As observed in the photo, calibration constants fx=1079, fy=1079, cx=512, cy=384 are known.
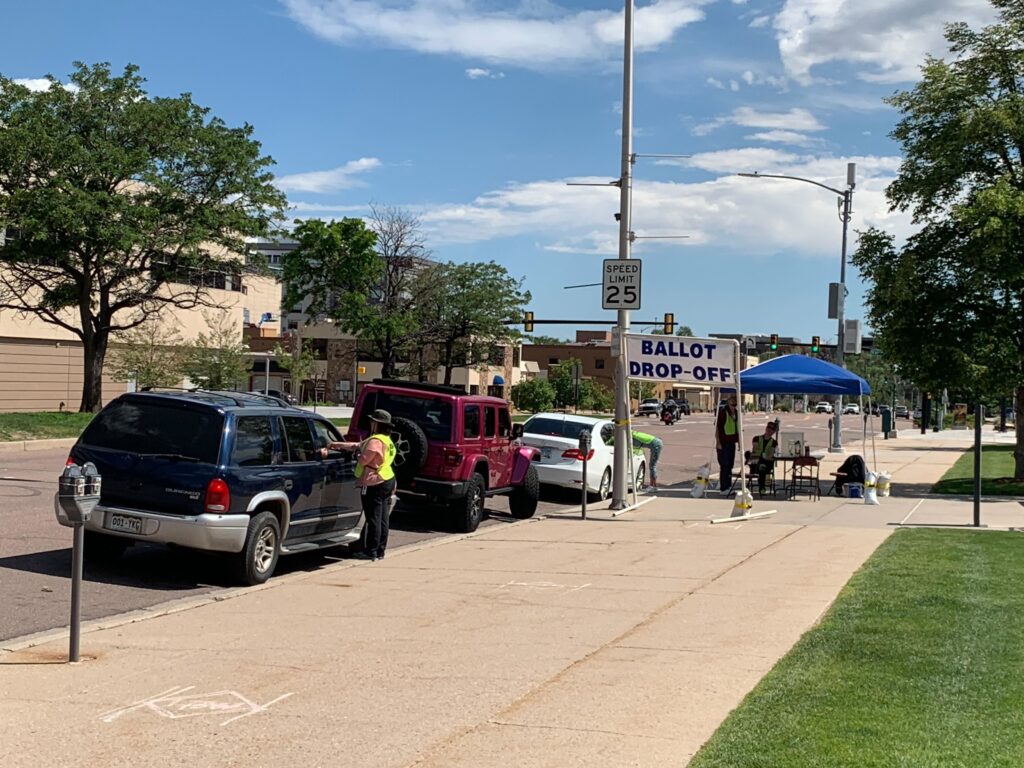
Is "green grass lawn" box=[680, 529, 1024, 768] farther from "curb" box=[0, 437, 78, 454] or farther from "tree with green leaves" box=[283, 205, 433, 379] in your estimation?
"tree with green leaves" box=[283, 205, 433, 379]

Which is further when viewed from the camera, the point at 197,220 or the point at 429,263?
the point at 429,263

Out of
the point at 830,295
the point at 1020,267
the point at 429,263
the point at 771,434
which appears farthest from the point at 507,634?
the point at 429,263

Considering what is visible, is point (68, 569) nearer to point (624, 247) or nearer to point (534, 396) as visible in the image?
point (624, 247)

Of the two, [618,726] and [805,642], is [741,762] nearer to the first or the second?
[618,726]

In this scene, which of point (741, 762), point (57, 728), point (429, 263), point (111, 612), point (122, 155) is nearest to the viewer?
point (741, 762)

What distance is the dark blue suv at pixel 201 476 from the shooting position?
943 cm

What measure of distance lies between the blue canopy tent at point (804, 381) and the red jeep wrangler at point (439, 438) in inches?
316

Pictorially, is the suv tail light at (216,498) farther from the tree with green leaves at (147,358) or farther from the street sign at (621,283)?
the tree with green leaves at (147,358)

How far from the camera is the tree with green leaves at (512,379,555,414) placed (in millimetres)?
76625

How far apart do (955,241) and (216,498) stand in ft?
57.5

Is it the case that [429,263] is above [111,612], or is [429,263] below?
above

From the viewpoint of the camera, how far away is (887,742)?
5168 mm

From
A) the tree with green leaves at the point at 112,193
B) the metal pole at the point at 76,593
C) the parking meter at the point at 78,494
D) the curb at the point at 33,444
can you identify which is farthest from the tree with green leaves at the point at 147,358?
the parking meter at the point at 78,494

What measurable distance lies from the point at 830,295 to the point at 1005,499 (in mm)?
18825
